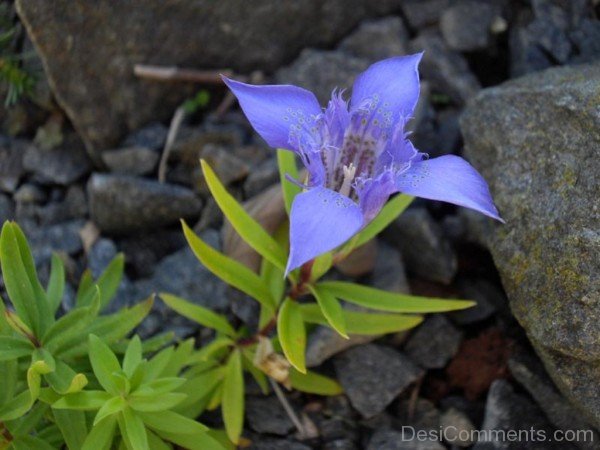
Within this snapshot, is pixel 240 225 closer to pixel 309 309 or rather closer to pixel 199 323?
pixel 309 309

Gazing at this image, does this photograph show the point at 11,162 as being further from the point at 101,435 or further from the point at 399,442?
the point at 399,442

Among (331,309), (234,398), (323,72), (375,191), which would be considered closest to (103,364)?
(234,398)

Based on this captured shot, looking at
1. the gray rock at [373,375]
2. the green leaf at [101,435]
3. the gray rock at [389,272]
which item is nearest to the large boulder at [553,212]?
the gray rock at [389,272]

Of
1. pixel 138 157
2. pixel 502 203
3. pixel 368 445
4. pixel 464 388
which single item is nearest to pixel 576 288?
pixel 502 203

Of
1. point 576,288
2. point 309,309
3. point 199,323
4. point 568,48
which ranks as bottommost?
point 199,323

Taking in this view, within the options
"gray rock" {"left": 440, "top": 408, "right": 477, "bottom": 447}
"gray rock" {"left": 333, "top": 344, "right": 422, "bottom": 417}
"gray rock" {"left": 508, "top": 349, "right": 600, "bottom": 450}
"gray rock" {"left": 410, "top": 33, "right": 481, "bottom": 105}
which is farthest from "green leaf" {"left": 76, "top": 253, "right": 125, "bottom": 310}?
"gray rock" {"left": 410, "top": 33, "right": 481, "bottom": 105}

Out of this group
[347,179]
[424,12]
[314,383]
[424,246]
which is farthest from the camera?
[424,12]

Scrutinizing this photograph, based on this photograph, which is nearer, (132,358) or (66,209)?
(132,358)

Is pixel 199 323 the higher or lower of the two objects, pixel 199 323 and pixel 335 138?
the lower

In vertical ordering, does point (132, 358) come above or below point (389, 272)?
above
